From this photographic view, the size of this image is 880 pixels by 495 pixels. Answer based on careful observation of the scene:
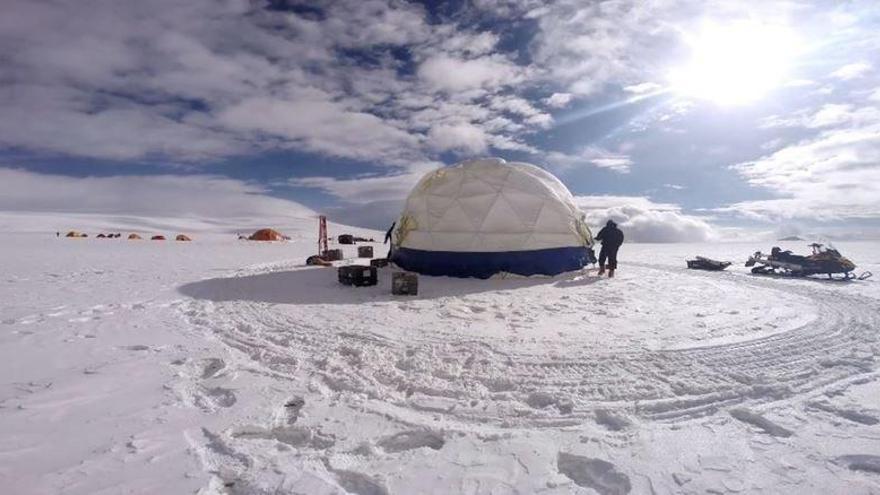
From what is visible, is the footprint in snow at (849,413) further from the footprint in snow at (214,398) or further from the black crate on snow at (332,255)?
the black crate on snow at (332,255)

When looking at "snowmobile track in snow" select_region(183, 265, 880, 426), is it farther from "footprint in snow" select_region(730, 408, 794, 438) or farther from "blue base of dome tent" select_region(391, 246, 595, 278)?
"blue base of dome tent" select_region(391, 246, 595, 278)

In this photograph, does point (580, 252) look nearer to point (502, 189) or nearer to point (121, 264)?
point (502, 189)

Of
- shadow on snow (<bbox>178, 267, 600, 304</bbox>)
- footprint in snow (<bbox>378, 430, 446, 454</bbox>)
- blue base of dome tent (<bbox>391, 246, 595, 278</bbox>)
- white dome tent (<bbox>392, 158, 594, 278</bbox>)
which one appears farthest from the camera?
white dome tent (<bbox>392, 158, 594, 278</bbox>)

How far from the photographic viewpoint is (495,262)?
42.4 ft

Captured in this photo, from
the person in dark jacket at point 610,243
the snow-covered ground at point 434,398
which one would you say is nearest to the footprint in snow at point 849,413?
the snow-covered ground at point 434,398

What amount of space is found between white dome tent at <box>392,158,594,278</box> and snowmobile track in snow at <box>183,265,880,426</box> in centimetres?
630

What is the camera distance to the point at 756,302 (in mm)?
9289

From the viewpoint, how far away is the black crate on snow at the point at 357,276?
1107cm

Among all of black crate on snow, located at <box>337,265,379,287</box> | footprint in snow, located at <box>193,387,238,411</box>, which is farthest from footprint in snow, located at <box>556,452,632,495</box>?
black crate on snow, located at <box>337,265,379,287</box>

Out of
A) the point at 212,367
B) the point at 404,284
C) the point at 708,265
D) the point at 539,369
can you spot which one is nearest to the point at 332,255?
A: the point at 404,284

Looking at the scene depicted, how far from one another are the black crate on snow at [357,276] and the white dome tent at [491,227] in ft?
9.28

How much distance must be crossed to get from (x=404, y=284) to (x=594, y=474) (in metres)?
7.18

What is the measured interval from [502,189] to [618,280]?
451 centimetres

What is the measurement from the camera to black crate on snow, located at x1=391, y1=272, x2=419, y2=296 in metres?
9.95
